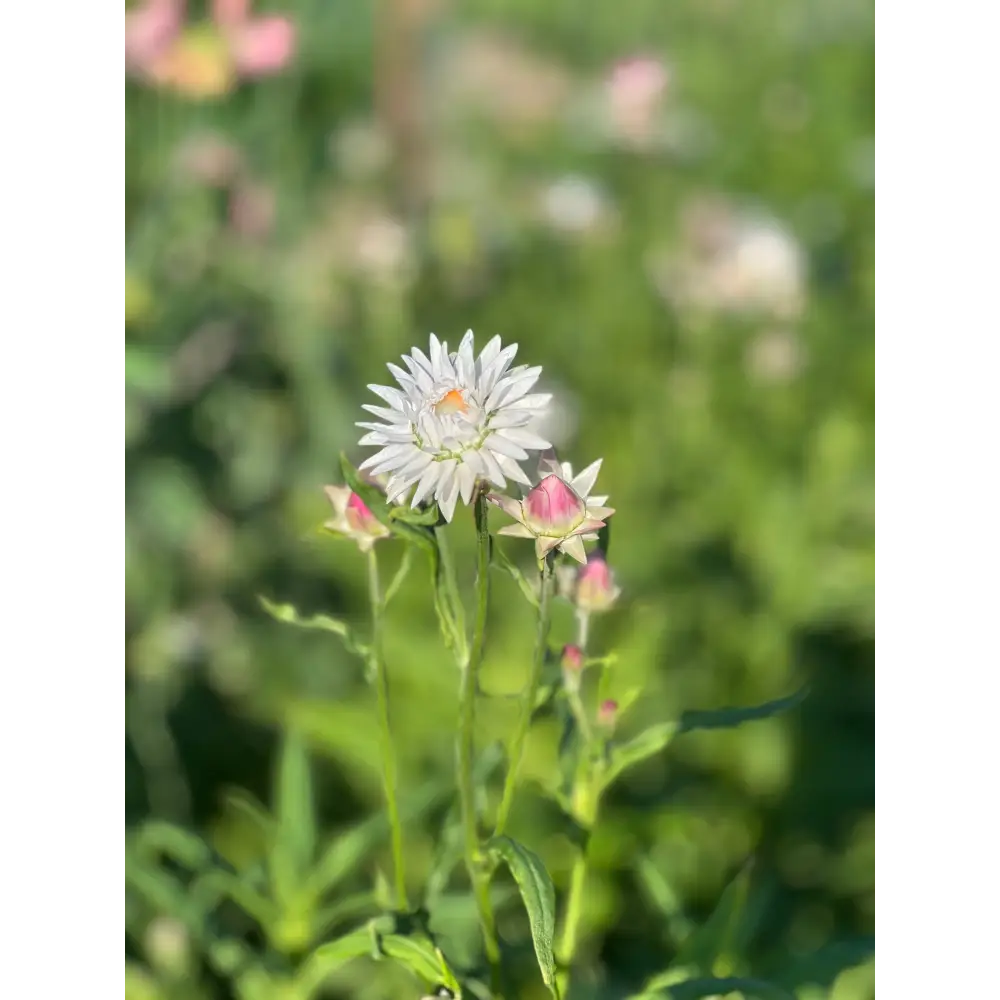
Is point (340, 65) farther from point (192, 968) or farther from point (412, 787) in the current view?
point (192, 968)

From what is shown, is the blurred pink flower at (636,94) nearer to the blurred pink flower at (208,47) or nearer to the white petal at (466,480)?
the blurred pink flower at (208,47)

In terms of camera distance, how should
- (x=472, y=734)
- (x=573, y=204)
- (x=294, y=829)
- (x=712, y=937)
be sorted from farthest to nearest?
(x=573, y=204) < (x=294, y=829) < (x=712, y=937) < (x=472, y=734)

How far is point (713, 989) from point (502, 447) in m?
0.38

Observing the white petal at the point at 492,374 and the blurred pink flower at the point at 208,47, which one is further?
the blurred pink flower at the point at 208,47

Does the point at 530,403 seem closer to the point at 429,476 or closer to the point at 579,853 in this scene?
the point at 429,476

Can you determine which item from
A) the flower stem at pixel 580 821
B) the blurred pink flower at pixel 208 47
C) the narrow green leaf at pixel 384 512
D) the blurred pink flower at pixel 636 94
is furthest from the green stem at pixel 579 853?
the blurred pink flower at pixel 636 94

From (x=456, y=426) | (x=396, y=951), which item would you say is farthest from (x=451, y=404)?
(x=396, y=951)

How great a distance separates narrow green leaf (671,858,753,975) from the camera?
0.83m

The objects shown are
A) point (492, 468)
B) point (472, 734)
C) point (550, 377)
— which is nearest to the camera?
point (492, 468)

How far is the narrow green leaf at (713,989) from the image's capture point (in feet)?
2.40

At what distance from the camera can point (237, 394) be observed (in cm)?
150

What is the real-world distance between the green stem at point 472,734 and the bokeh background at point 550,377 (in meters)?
0.17

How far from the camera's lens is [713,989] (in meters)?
0.73

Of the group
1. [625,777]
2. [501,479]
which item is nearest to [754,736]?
[625,777]
